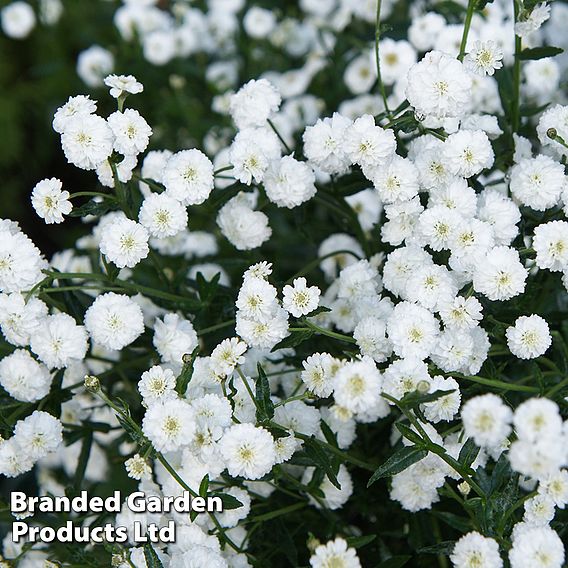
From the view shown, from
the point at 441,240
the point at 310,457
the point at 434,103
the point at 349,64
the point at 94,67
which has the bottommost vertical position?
the point at 310,457

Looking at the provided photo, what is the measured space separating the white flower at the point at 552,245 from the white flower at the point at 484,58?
0.27 meters

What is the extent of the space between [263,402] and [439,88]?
1.75 ft

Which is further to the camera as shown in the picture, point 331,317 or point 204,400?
point 331,317

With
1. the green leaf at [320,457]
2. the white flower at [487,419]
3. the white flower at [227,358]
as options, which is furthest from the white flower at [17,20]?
the white flower at [487,419]

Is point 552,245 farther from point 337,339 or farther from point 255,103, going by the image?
point 255,103

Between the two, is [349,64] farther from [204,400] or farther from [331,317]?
[204,400]

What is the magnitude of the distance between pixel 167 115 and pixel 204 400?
1386 millimetres

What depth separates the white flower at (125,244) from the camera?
1255 mm

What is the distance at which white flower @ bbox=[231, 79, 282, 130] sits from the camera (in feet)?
4.58

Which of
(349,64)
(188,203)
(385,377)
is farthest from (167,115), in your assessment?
(385,377)

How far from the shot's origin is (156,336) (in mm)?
1342

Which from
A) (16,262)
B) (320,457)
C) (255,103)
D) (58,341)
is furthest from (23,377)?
(255,103)

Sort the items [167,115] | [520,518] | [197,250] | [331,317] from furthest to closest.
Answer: [167,115] < [197,250] < [331,317] < [520,518]

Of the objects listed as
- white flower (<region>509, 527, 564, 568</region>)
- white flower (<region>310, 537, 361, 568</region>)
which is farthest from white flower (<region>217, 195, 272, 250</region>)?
white flower (<region>509, 527, 564, 568</region>)
